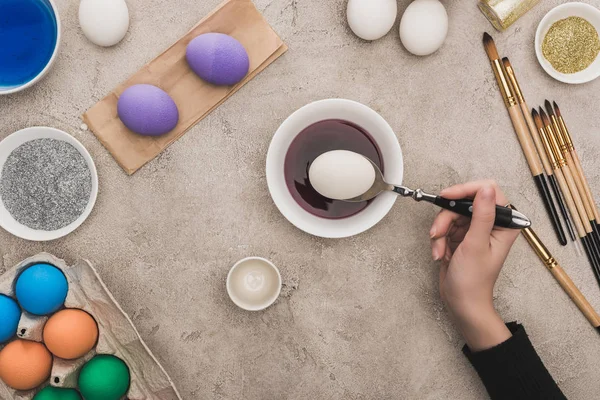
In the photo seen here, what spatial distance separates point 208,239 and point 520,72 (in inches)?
25.6

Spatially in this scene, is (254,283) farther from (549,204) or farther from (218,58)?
(549,204)

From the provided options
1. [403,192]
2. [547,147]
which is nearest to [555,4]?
[547,147]

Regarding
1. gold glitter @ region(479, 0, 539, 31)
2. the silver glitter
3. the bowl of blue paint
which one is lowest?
the silver glitter

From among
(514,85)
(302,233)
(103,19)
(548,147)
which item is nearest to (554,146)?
(548,147)

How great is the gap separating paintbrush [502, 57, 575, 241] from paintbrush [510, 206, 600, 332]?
2.6 inches

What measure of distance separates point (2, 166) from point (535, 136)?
0.95 metres

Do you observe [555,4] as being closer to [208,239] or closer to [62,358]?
[208,239]

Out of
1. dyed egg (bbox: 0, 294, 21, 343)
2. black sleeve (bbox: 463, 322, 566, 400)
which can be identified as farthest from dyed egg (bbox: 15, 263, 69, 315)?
black sleeve (bbox: 463, 322, 566, 400)

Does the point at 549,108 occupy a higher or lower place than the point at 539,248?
higher

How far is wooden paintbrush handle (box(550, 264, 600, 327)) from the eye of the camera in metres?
0.96

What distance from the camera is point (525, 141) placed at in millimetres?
957

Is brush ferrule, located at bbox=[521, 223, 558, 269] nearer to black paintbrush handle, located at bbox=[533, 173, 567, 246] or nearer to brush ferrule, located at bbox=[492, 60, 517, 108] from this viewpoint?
black paintbrush handle, located at bbox=[533, 173, 567, 246]

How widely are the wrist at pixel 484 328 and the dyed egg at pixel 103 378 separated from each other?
580 mm

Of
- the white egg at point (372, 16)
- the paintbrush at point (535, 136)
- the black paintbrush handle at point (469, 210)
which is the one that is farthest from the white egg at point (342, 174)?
the paintbrush at point (535, 136)
